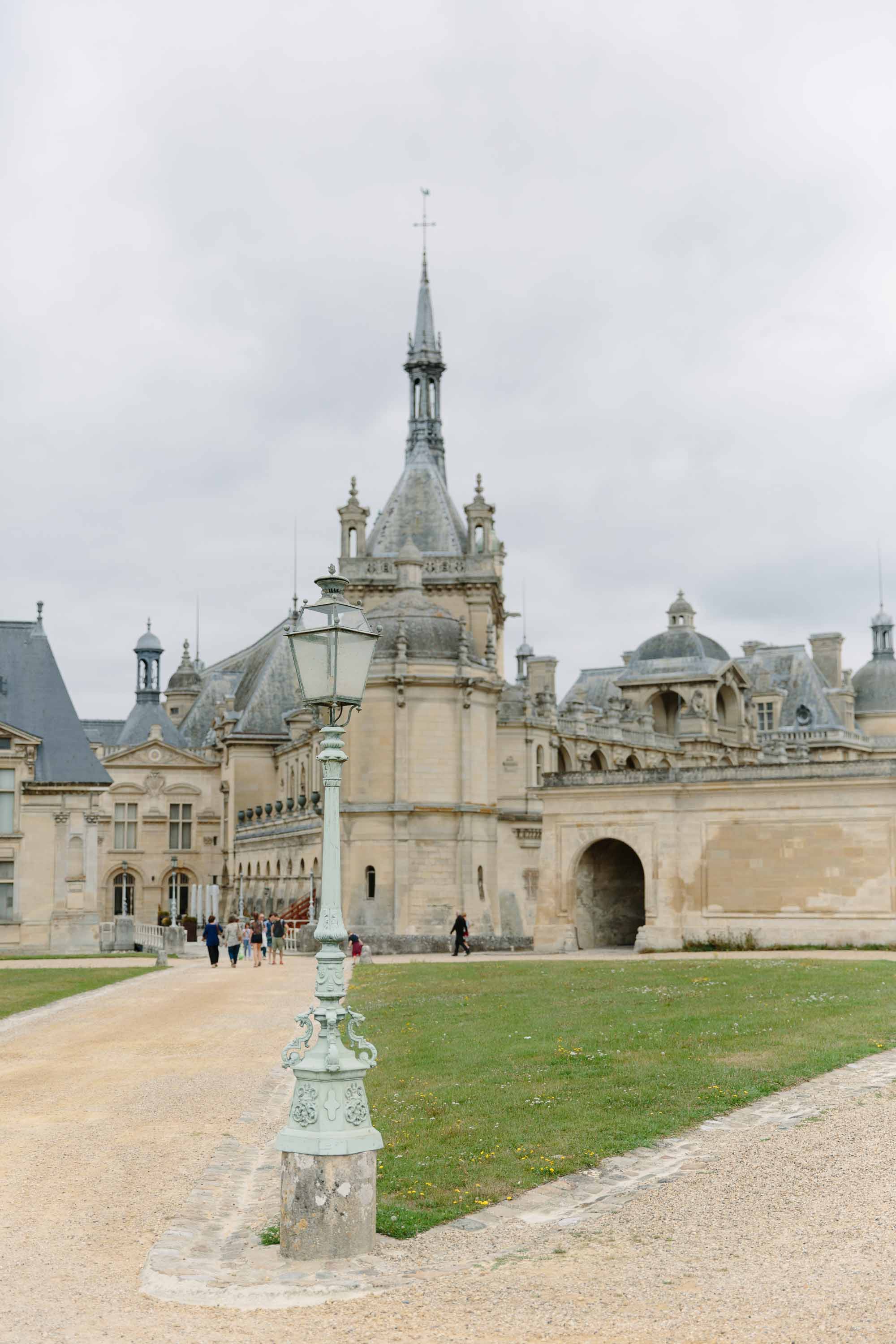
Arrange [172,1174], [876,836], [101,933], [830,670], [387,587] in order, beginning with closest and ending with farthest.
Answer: [172,1174] < [876,836] < [101,933] < [387,587] < [830,670]

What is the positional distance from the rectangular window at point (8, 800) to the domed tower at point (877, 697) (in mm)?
63541

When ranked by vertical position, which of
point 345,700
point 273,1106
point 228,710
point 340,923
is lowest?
point 273,1106

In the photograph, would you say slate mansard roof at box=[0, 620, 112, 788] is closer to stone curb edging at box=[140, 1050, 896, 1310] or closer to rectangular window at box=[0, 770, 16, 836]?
rectangular window at box=[0, 770, 16, 836]

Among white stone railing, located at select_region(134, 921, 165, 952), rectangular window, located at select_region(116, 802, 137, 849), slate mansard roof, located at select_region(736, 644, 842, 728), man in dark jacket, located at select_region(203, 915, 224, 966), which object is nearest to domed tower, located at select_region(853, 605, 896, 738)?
slate mansard roof, located at select_region(736, 644, 842, 728)

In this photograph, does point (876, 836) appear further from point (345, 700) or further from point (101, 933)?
point (345, 700)

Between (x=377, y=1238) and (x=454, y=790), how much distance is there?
133 feet

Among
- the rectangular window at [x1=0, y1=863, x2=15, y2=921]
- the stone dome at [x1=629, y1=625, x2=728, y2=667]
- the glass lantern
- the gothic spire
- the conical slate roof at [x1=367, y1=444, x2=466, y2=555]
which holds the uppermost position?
the gothic spire

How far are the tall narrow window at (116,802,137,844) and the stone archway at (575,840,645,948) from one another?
131ft

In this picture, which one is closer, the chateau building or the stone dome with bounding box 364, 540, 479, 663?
the chateau building

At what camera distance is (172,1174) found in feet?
37.2

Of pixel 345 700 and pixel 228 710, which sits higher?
pixel 228 710

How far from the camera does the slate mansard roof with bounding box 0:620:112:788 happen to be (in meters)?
46.9

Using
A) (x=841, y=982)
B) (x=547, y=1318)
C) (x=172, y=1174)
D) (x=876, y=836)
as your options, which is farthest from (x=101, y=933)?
(x=547, y=1318)

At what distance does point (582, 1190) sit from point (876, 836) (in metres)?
29.3
